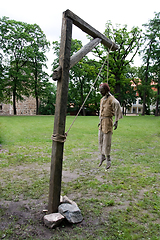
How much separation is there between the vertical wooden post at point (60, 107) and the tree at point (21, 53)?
91.6 feet

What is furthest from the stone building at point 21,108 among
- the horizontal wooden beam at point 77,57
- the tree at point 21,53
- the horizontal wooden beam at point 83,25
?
the horizontal wooden beam at point 77,57

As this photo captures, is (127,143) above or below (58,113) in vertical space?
below

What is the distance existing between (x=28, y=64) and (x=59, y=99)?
32.4m

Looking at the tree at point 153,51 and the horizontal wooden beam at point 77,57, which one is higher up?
the tree at point 153,51

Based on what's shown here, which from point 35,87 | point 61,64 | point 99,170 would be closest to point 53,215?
point 61,64

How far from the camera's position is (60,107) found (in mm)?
3775

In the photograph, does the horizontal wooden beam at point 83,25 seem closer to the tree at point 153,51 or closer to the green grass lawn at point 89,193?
the green grass lawn at point 89,193

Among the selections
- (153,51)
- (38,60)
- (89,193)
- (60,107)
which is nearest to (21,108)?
(38,60)

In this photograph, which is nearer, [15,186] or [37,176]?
[15,186]

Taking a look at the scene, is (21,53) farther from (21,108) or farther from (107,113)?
(107,113)

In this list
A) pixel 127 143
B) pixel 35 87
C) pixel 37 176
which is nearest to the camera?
pixel 37 176

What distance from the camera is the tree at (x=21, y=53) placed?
30.5m

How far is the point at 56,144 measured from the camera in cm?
387

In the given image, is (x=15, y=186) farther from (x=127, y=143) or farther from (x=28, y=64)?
(x=28, y=64)
